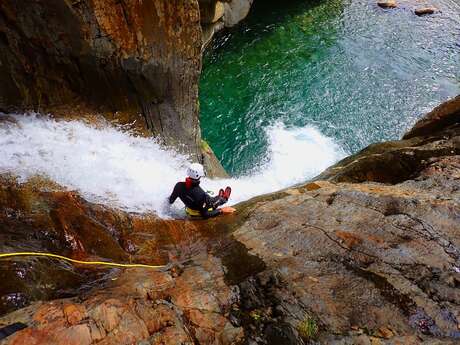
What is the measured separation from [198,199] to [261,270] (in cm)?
254

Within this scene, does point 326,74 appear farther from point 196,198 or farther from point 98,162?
point 196,198

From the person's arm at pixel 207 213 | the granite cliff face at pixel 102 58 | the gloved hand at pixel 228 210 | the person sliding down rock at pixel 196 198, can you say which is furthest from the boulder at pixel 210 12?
the person's arm at pixel 207 213

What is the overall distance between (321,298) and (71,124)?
7358mm

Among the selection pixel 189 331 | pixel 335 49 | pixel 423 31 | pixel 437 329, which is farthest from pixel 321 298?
pixel 423 31

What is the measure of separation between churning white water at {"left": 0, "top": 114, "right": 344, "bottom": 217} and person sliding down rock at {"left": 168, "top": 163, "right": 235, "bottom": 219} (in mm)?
737

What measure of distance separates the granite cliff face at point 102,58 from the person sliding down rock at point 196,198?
3.58 meters

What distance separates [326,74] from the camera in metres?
20.8

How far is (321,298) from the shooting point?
211 inches

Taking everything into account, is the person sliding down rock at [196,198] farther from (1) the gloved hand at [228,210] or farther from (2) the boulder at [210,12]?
(2) the boulder at [210,12]

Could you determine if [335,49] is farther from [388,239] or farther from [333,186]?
[388,239]

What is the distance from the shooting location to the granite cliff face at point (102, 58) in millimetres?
8695

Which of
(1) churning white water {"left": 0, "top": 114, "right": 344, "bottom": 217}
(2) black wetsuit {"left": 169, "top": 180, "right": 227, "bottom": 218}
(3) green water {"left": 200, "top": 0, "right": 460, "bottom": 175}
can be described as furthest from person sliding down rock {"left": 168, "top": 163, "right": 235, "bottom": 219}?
(3) green water {"left": 200, "top": 0, "right": 460, "bottom": 175}

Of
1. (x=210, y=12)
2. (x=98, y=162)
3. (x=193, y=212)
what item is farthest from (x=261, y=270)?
(x=210, y=12)

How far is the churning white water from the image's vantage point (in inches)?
327
